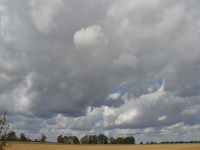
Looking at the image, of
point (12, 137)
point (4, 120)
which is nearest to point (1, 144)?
point (12, 137)

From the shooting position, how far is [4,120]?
13.8 metres

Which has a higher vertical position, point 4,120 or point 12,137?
point 4,120

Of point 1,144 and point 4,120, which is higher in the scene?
point 4,120

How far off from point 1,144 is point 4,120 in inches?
71.1

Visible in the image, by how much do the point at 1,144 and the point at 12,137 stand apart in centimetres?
86

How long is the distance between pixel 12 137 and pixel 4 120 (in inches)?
62.2

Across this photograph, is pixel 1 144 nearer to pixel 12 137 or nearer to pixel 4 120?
pixel 12 137

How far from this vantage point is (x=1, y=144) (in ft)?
45.0

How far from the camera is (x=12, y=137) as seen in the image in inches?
561
